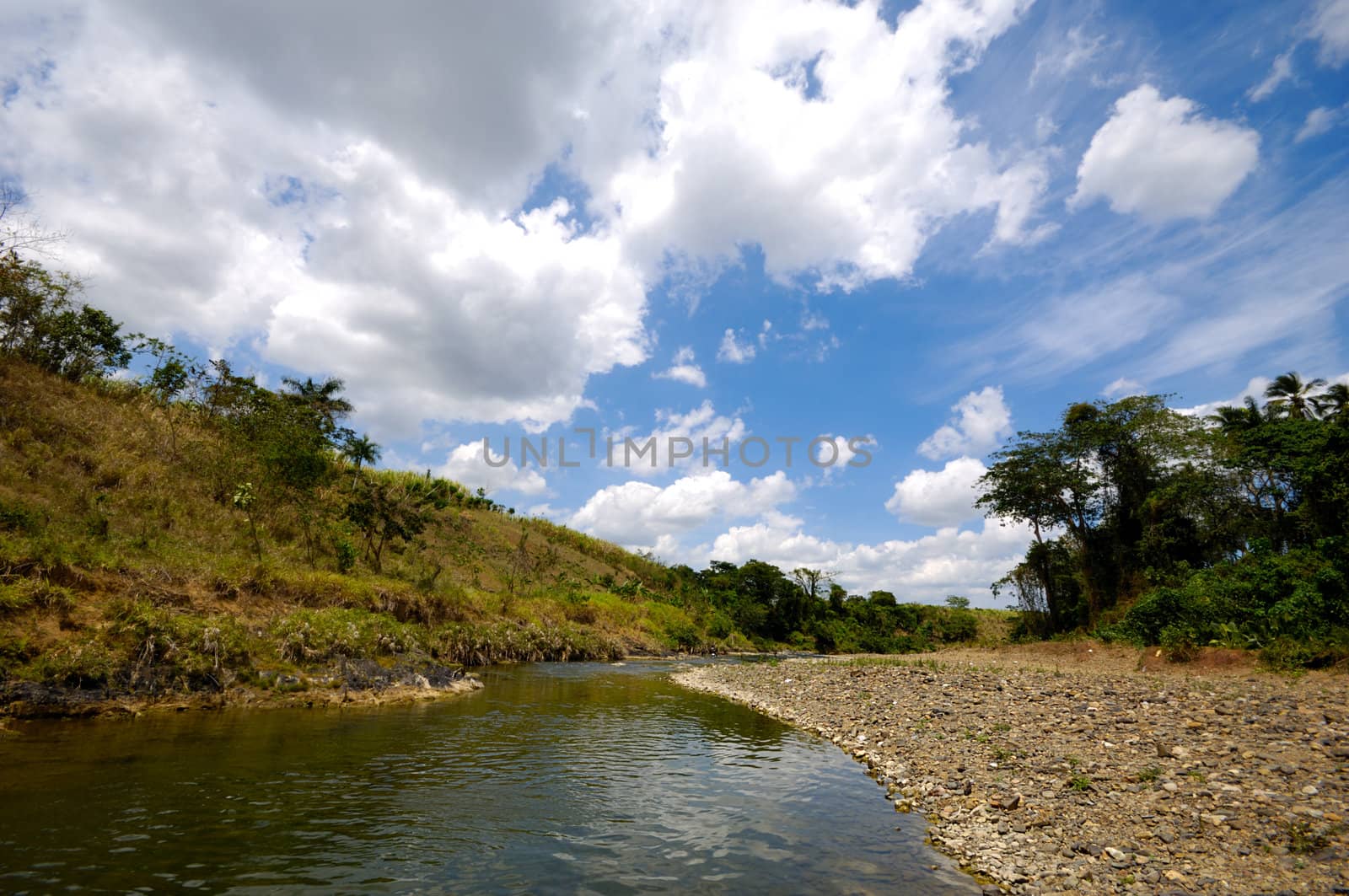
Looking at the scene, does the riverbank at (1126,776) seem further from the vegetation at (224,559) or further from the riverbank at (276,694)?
the vegetation at (224,559)

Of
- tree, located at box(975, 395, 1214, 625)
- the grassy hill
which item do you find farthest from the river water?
tree, located at box(975, 395, 1214, 625)

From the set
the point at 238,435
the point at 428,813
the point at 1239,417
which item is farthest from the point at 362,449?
the point at 1239,417

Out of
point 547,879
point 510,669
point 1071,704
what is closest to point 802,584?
point 510,669

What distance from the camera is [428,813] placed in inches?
377

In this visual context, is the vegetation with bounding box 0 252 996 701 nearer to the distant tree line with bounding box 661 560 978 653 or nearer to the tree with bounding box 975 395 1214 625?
the distant tree line with bounding box 661 560 978 653

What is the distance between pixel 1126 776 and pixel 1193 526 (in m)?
38.9

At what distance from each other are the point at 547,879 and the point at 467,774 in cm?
523

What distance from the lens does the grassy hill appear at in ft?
51.2

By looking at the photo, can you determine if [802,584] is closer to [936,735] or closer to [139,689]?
[936,735]

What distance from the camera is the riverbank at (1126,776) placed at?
24.5ft

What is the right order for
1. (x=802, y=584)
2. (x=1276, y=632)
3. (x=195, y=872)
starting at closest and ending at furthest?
(x=195, y=872) < (x=1276, y=632) < (x=802, y=584)

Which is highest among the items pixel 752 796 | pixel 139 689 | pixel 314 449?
pixel 314 449

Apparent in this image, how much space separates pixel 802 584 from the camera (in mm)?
70125

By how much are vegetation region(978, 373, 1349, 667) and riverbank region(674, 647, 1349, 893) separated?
4.87 metres
